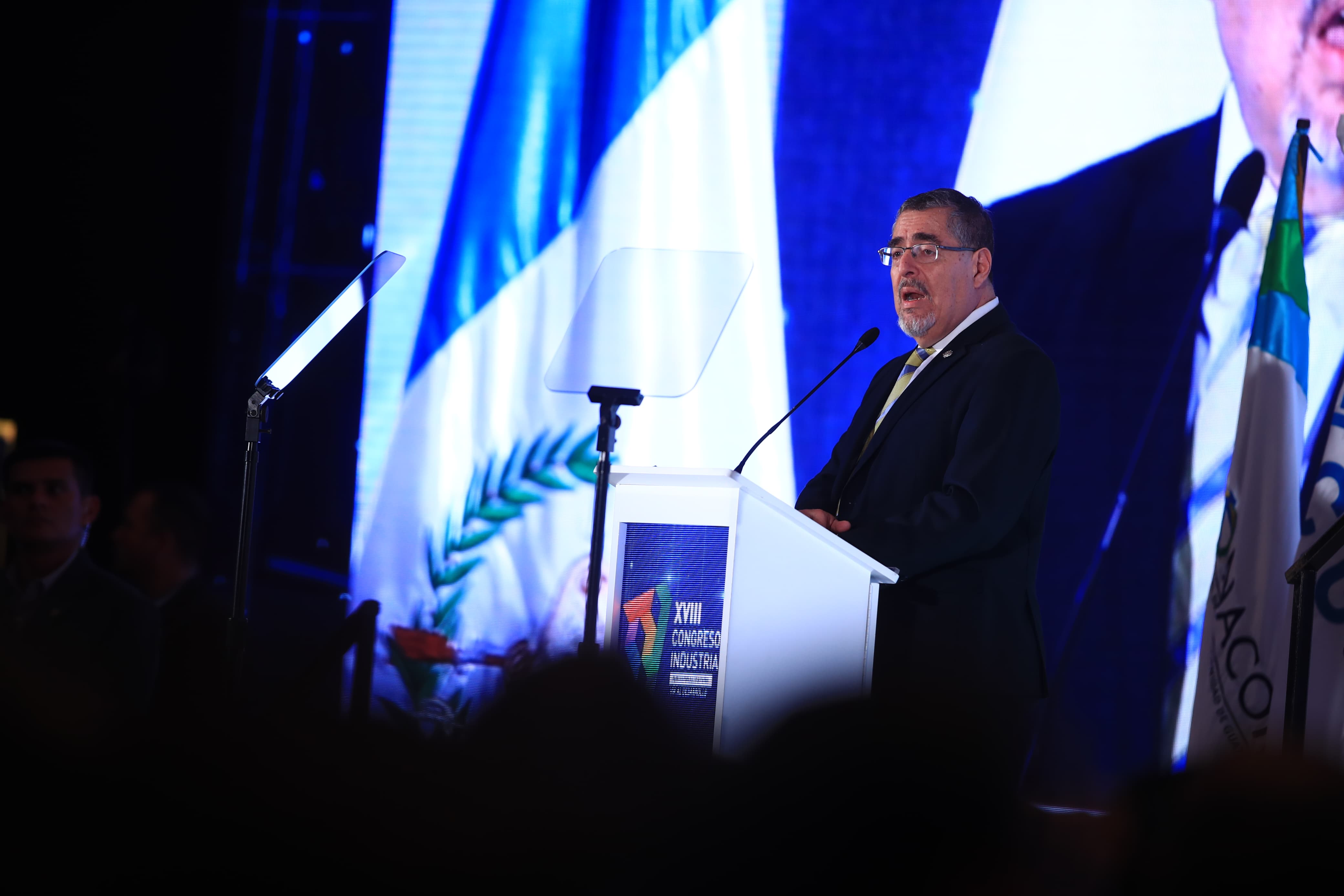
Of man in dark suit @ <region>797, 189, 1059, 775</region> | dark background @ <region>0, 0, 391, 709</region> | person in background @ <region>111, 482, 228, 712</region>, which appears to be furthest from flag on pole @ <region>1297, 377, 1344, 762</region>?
person in background @ <region>111, 482, 228, 712</region>

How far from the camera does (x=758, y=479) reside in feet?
12.8

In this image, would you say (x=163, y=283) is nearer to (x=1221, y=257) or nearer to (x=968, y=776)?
(x=1221, y=257)

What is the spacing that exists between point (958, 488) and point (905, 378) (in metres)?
0.48

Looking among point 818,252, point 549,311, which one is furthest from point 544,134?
point 818,252

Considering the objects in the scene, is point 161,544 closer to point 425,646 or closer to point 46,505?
point 46,505

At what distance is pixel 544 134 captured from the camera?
13.2 feet

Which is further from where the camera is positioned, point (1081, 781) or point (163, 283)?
point (163, 283)

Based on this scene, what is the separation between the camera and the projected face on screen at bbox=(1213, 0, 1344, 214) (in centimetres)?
361

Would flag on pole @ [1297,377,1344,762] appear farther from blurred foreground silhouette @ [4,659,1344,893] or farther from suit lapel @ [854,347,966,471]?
blurred foreground silhouette @ [4,659,1344,893]

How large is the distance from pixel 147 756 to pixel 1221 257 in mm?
3715

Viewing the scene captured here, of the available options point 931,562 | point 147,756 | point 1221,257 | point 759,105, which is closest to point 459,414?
point 759,105

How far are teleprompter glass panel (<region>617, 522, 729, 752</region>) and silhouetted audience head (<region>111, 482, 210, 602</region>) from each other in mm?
2293

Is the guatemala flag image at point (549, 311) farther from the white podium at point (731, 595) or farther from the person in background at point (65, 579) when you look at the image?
the white podium at point (731, 595)

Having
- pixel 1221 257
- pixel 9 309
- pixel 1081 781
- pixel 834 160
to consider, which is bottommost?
pixel 1081 781
